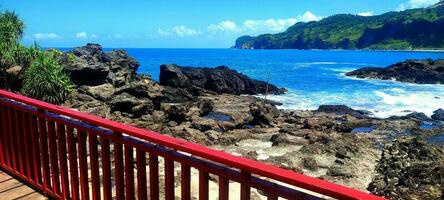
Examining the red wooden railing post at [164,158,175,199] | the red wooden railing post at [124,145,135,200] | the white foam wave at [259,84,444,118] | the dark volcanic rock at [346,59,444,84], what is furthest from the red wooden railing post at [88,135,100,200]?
the dark volcanic rock at [346,59,444,84]

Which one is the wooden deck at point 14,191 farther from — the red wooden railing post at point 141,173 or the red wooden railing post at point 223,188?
the red wooden railing post at point 223,188

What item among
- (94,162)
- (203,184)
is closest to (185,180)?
(203,184)

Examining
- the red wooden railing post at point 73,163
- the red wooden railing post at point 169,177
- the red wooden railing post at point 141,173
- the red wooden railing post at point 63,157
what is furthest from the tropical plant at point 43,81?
the red wooden railing post at point 169,177

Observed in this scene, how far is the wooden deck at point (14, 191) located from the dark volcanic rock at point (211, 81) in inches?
1154

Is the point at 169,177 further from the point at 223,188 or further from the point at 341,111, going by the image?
the point at 341,111

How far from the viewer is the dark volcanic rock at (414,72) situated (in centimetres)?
5369

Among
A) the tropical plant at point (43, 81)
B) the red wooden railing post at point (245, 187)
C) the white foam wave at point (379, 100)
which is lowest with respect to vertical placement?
the white foam wave at point (379, 100)

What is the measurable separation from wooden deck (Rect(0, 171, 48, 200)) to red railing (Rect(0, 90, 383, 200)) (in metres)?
0.08

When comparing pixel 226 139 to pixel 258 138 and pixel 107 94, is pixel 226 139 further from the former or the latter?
pixel 107 94

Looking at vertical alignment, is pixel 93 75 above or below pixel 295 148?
above

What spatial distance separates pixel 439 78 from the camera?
5288cm

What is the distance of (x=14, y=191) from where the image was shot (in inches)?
196

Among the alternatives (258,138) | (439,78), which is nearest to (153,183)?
(258,138)

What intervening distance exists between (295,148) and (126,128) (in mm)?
14174
